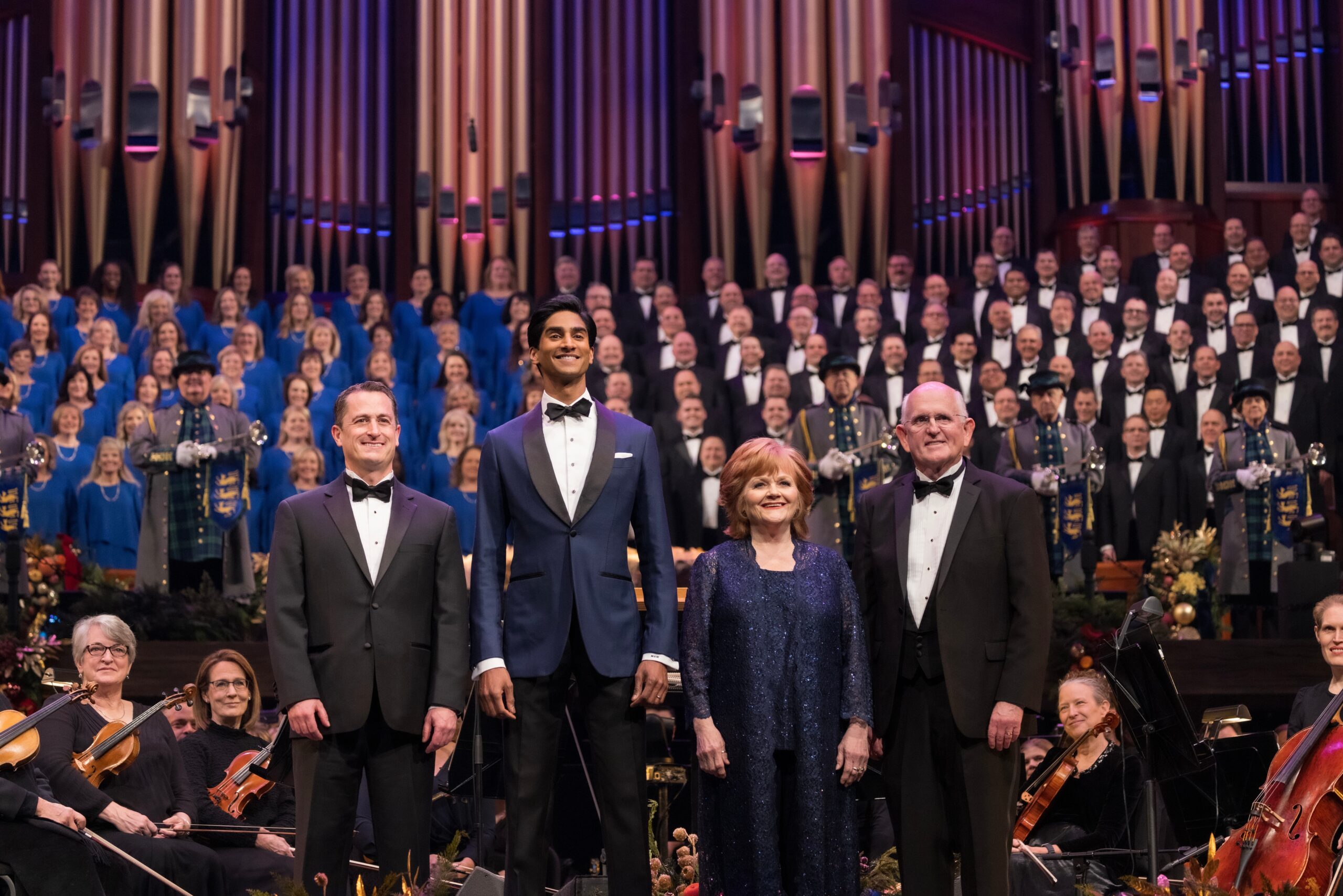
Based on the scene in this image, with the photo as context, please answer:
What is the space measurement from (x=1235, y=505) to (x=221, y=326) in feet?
18.7

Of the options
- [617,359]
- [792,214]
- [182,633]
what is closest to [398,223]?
[792,214]

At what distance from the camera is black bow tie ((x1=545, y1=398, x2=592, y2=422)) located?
11.3 ft

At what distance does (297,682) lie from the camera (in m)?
3.31

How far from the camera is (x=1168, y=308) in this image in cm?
941

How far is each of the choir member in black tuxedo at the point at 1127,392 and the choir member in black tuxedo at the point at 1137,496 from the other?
0.63ft

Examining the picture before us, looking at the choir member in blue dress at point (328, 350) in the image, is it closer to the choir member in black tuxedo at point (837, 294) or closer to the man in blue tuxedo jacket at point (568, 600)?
the choir member in black tuxedo at point (837, 294)

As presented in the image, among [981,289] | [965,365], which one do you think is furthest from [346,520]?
[981,289]

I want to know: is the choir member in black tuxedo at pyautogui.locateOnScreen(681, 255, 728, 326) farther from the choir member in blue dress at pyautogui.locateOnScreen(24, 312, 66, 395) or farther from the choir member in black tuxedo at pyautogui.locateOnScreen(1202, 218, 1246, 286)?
the choir member in blue dress at pyautogui.locateOnScreen(24, 312, 66, 395)

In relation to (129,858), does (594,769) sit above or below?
above

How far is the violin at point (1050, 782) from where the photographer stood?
4402mm

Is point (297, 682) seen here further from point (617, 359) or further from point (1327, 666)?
point (617, 359)

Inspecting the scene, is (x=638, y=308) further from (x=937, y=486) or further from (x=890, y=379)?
(x=937, y=486)

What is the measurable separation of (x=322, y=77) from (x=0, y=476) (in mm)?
5879

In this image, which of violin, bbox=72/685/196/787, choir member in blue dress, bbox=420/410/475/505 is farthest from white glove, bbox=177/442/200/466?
violin, bbox=72/685/196/787
